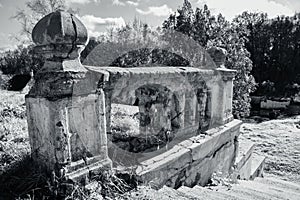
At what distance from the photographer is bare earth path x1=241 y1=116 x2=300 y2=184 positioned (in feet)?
21.8

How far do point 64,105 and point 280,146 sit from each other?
8.41 meters

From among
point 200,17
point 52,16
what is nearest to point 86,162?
point 52,16

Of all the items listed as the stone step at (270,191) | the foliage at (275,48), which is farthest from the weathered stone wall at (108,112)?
the foliage at (275,48)

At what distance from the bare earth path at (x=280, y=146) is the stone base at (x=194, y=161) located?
2982 millimetres

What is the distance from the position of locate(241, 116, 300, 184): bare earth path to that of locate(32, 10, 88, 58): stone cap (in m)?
6.33

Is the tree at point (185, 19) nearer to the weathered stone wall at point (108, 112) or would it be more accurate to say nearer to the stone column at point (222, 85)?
the stone column at point (222, 85)

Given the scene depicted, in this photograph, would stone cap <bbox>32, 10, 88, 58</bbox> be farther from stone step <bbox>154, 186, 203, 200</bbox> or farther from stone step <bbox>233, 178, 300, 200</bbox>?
stone step <bbox>233, 178, 300, 200</bbox>

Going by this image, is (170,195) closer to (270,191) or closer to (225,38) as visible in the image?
(270,191)

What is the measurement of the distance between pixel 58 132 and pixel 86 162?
16.3 inches

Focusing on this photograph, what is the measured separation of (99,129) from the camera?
2.28m

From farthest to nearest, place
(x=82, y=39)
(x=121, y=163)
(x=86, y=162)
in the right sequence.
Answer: (x=121, y=163) → (x=86, y=162) → (x=82, y=39)

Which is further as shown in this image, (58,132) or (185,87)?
(185,87)

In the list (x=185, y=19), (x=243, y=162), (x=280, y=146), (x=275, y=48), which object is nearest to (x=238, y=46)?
(x=185, y=19)

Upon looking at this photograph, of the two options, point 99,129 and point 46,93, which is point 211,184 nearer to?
point 99,129
